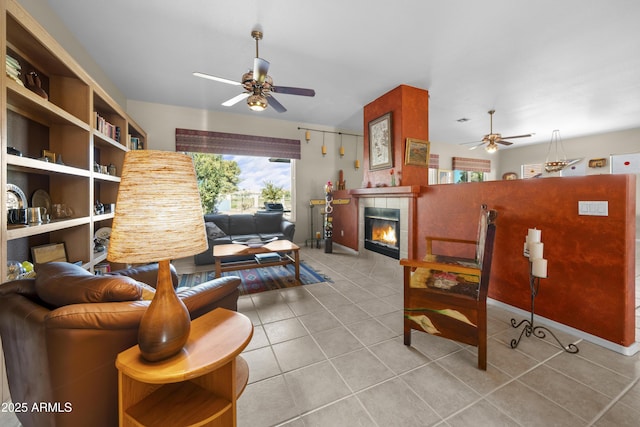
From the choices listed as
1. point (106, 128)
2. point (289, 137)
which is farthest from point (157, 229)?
point (289, 137)

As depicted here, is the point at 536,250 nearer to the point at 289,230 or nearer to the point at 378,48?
the point at 378,48

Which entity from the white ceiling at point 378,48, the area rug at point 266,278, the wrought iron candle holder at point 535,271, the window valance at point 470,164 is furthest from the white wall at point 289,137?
the wrought iron candle holder at point 535,271

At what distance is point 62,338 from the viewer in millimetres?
843

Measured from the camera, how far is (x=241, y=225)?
15.0ft

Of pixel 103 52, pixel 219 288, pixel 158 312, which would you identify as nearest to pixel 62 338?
pixel 158 312

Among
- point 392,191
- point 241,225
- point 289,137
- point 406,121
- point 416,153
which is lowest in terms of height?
point 241,225

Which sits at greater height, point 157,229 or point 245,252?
point 157,229

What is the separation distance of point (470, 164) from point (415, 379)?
299 inches

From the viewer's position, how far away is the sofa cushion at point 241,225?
14.8ft

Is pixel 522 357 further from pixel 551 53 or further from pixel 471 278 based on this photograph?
pixel 551 53

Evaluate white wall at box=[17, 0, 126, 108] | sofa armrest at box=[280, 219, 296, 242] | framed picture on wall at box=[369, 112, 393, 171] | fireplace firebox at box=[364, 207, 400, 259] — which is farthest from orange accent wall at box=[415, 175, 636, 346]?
white wall at box=[17, 0, 126, 108]

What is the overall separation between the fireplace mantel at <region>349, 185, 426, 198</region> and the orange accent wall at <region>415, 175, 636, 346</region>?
0.78 metres

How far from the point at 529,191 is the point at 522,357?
4.46 ft

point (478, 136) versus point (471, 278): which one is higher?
point (478, 136)
